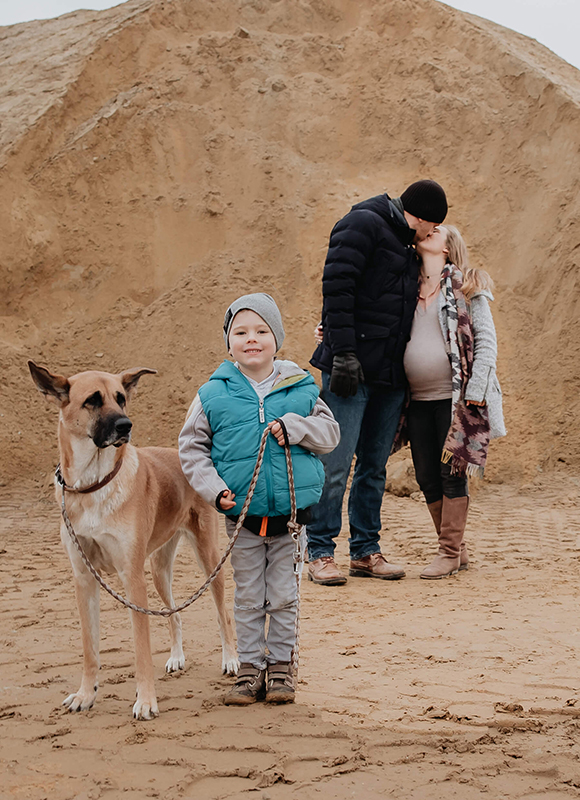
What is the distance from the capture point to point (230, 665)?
432cm

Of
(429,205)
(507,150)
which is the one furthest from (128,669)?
(507,150)

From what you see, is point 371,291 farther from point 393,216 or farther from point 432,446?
point 432,446

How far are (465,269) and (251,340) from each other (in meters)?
3.03

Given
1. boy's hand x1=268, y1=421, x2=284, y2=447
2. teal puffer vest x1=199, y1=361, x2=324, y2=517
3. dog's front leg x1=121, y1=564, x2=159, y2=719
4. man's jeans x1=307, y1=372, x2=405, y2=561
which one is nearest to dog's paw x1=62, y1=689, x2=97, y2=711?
dog's front leg x1=121, y1=564, x2=159, y2=719

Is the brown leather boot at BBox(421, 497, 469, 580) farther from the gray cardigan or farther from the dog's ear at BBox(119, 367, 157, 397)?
the dog's ear at BBox(119, 367, 157, 397)

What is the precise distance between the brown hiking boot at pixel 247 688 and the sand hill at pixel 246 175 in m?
8.19

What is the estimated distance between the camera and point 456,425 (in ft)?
19.9

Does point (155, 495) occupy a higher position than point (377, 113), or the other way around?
point (377, 113)

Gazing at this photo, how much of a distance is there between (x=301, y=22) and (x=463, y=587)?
13.9 metres

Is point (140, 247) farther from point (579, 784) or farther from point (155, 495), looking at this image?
point (579, 784)

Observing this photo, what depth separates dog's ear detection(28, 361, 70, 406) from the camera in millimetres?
3717

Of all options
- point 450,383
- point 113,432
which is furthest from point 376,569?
point 113,432

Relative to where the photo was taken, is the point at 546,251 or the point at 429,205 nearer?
the point at 429,205

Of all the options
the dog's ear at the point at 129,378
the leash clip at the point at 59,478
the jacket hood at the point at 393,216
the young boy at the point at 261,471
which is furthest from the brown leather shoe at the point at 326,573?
the leash clip at the point at 59,478
